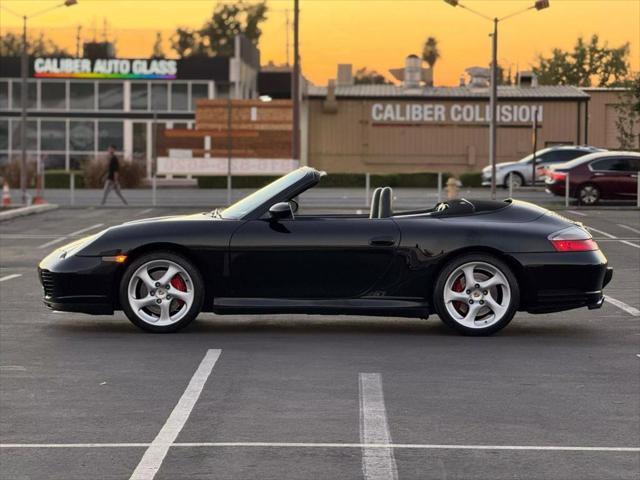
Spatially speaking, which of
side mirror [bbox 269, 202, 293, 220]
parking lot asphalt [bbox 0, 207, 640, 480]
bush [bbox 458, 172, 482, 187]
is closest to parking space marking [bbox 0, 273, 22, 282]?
parking lot asphalt [bbox 0, 207, 640, 480]

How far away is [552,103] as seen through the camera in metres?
68.1

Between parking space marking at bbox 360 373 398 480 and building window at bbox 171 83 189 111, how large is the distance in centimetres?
5736

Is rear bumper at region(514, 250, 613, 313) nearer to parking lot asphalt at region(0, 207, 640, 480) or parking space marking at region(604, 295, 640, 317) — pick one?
parking lot asphalt at region(0, 207, 640, 480)

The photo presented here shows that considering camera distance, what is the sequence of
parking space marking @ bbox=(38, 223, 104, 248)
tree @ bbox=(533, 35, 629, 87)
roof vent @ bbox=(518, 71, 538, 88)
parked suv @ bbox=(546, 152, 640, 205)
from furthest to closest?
1. tree @ bbox=(533, 35, 629, 87)
2. roof vent @ bbox=(518, 71, 538, 88)
3. parked suv @ bbox=(546, 152, 640, 205)
4. parking space marking @ bbox=(38, 223, 104, 248)

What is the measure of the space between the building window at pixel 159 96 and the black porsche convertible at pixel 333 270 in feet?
181

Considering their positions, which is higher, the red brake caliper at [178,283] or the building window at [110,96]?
the building window at [110,96]

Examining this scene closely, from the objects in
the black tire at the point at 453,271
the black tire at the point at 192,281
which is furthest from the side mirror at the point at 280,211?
the black tire at the point at 453,271

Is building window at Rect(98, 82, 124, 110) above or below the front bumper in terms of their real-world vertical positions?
above

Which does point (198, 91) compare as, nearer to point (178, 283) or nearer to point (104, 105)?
point (104, 105)

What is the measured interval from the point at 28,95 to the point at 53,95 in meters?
1.22

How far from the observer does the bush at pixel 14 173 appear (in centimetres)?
5281

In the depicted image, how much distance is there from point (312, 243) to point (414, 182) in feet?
158

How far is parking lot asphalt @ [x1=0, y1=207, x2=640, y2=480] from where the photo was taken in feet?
22.7

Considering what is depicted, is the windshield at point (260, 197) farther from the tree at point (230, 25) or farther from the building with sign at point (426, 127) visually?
the tree at point (230, 25)
